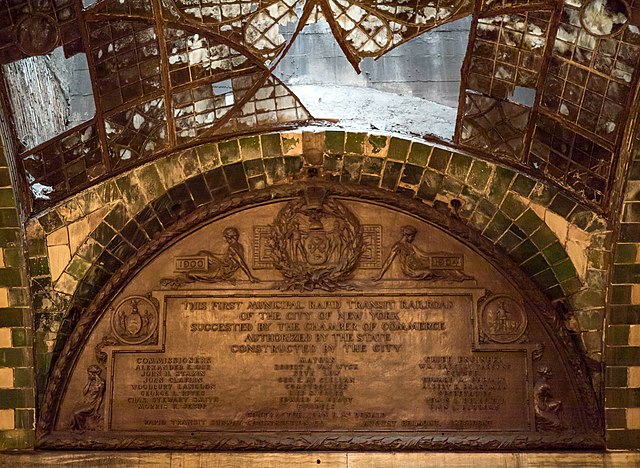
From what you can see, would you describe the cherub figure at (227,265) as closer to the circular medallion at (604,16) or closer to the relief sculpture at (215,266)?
the relief sculpture at (215,266)

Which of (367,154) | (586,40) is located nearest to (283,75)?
(367,154)

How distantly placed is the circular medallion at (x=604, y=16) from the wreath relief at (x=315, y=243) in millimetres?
2102

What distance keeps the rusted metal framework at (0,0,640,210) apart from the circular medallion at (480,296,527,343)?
2.94ft

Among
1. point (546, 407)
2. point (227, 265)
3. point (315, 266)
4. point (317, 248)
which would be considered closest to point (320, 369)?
point (315, 266)

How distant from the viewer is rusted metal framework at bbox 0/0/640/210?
6.66m

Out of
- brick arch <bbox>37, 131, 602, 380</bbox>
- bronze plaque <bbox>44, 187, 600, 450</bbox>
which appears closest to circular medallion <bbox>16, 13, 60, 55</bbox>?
brick arch <bbox>37, 131, 602, 380</bbox>

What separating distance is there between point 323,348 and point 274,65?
200 cm

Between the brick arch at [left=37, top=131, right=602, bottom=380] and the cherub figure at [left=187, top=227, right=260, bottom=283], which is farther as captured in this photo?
the cherub figure at [left=187, top=227, right=260, bottom=283]

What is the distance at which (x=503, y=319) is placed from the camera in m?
7.26

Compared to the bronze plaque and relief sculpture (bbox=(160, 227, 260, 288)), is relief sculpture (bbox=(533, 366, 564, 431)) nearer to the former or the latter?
the bronze plaque

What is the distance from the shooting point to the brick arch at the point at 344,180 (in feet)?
23.5

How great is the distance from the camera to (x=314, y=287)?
7.36 meters

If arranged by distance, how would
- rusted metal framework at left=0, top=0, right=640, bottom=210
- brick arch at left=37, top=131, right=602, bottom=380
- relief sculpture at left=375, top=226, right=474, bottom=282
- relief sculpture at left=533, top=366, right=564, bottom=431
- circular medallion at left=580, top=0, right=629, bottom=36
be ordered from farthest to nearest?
relief sculpture at left=375, top=226, right=474, bottom=282 → brick arch at left=37, top=131, right=602, bottom=380 → relief sculpture at left=533, top=366, right=564, bottom=431 → rusted metal framework at left=0, top=0, right=640, bottom=210 → circular medallion at left=580, top=0, right=629, bottom=36

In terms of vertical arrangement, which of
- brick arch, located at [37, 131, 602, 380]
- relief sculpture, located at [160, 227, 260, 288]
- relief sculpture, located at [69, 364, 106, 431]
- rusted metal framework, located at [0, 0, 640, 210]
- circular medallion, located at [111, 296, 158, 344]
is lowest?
relief sculpture, located at [69, 364, 106, 431]
